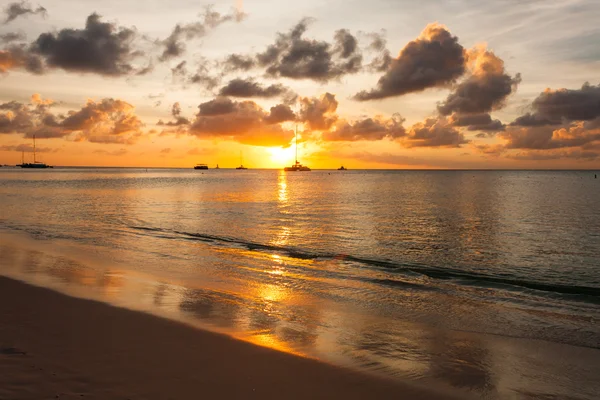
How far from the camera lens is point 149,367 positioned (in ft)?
28.7

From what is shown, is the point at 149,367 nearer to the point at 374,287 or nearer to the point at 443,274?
the point at 374,287

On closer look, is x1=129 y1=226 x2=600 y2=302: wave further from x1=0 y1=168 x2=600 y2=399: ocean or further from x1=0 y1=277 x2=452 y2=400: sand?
x1=0 y1=277 x2=452 y2=400: sand

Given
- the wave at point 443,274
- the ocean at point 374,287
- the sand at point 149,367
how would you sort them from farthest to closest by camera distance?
the wave at point 443,274 → the ocean at point 374,287 → the sand at point 149,367

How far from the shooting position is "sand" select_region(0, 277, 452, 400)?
7766mm

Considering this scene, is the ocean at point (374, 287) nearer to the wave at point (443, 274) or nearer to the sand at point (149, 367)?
the wave at point (443, 274)

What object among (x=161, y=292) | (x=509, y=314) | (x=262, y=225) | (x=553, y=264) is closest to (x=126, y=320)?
(x=161, y=292)

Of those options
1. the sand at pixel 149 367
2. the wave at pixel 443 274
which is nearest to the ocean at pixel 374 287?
the wave at pixel 443 274

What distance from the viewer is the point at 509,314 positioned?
48.5ft

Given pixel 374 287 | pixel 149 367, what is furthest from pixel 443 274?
pixel 149 367

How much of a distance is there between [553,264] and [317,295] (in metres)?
14.7

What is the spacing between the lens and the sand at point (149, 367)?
7766 millimetres

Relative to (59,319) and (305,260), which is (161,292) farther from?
(305,260)

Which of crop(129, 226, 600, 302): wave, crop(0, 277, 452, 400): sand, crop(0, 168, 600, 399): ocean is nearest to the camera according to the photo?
crop(0, 277, 452, 400): sand

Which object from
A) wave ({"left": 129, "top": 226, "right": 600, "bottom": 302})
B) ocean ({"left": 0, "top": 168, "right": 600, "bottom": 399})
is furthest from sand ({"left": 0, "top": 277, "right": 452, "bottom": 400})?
wave ({"left": 129, "top": 226, "right": 600, "bottom": 302})
